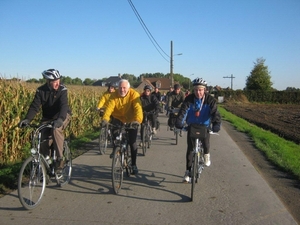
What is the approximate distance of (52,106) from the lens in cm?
576

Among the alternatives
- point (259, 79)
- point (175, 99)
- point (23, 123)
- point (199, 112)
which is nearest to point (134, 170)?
point (199, 112)

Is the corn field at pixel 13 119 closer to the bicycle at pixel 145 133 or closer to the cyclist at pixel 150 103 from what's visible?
the bicycle at pixel 145 133

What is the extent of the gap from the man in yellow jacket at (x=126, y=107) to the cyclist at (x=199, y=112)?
867 mm

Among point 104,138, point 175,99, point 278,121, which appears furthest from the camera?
point 278,121

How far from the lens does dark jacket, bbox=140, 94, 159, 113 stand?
423 inches

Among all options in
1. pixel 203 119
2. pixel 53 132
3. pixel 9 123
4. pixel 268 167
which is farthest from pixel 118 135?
pixel 268 167

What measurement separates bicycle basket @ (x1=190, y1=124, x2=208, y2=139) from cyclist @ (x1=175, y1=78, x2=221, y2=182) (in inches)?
7.0

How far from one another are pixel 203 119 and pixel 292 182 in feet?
7.98

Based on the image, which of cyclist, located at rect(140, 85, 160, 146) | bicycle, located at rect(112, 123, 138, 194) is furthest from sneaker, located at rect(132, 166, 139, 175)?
cyclist, located at rect(140, 85, 160, 146)

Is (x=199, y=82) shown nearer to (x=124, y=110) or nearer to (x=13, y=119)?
(x=124, y=110)

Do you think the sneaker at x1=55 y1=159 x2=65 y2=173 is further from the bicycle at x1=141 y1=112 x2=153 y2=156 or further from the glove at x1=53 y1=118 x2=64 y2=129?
the bicycle at x1=141 y1=112 x2=153 y2=156

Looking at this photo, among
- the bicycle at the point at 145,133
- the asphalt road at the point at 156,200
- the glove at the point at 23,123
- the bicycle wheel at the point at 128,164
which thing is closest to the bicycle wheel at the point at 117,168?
the asphalt road at the point at 156,200

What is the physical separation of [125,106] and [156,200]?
6.78ft

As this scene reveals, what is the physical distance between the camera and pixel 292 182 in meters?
6.89
